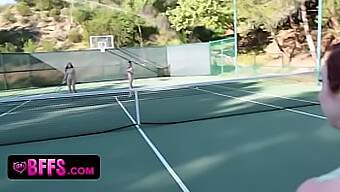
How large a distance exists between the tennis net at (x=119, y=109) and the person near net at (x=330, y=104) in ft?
21.0

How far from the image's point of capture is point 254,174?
438 cm

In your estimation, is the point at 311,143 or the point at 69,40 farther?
the point at 69,40

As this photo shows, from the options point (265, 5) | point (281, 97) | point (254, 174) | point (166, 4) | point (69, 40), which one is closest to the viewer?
point (254, 174)

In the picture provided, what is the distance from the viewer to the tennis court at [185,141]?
4.35m

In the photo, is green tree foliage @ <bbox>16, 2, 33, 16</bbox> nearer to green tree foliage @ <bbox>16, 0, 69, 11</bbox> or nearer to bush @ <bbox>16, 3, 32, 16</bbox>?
bush @ <bbox>16, 3, 32, 16</bbox>

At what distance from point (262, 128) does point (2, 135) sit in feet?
15.5

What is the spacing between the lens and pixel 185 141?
6.24 meters

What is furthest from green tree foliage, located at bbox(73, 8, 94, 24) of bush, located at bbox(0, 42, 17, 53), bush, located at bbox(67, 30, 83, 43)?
bush, located at bbox(0, 42, 17, 53)

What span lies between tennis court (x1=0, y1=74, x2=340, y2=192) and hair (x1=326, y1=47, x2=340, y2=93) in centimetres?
312

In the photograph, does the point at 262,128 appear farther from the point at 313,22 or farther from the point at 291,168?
the point at 313,22

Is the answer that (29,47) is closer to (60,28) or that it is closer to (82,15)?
(82,15)

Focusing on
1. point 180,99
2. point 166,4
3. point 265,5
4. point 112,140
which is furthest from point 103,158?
point 166,4

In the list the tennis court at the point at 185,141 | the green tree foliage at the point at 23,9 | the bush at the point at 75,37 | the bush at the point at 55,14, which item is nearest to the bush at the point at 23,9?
the green tree foliage at the point at 23,9

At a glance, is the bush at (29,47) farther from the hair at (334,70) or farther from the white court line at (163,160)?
the hair at (334,70)
